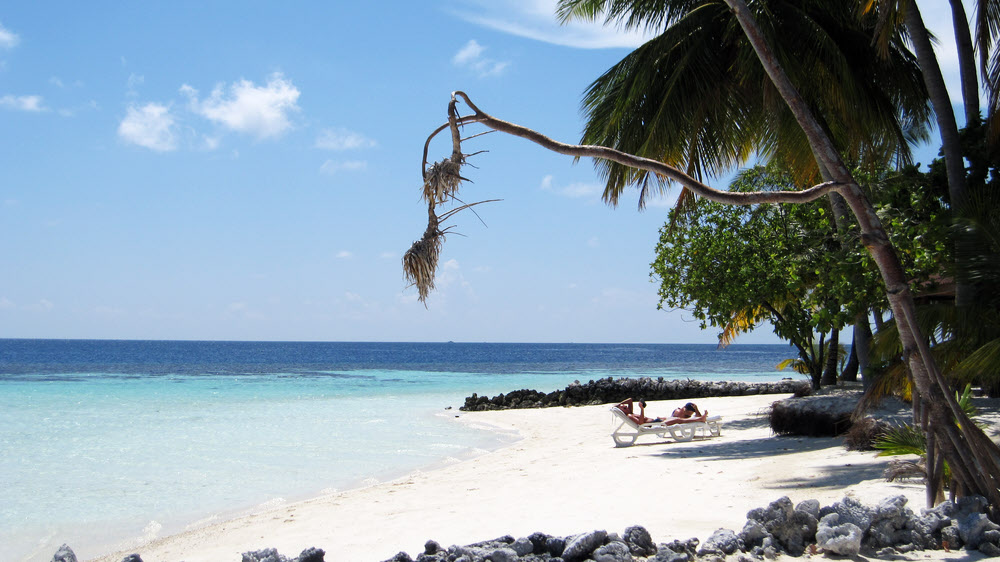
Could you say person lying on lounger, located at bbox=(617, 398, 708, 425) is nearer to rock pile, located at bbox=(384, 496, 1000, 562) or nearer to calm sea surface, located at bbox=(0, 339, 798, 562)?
calm sea surface, located at bbox=(0, 339, 798, 562)

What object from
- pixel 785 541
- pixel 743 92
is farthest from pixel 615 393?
pixel 785 541

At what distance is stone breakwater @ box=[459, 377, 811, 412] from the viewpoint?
76.0 feet

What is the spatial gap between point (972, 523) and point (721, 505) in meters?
2.27

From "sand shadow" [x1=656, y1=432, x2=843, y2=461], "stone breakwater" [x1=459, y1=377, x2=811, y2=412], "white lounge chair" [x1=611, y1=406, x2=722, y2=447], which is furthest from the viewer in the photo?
"stone breakwater" [x1=459, y1=377, x2=811, y2=412]

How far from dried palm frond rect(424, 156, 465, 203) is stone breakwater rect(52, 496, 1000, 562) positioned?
2.29 meters

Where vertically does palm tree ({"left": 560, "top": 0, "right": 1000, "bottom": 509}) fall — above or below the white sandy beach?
above

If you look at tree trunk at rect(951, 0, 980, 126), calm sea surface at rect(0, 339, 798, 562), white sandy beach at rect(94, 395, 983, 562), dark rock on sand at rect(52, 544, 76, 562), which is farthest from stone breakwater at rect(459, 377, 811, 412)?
dark rock on sand at rect(52, 544, 76, 562)

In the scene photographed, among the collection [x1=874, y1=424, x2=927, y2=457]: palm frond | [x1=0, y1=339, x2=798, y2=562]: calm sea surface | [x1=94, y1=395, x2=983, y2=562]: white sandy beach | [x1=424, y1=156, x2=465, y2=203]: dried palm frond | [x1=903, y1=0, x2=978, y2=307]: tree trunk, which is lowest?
[x1=0, y1=339, x2=798, y2=562]: calm sea surface

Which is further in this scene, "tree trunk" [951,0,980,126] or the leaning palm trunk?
"tree trunk" [951,0,980,126]

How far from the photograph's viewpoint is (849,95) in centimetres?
1020

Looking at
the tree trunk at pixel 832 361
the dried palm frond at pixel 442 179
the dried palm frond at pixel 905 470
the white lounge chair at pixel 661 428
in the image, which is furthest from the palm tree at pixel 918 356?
the tree trunk at pixel 832 361

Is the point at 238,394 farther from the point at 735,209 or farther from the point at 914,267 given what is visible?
the point at 914,267

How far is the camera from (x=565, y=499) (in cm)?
763

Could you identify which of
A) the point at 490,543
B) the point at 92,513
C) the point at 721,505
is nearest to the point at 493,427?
the point at 92,513
